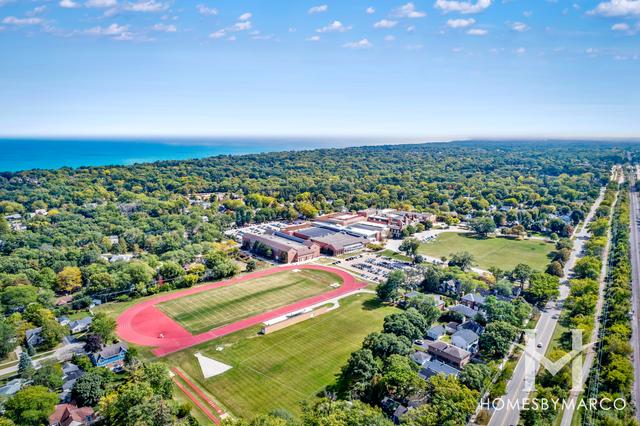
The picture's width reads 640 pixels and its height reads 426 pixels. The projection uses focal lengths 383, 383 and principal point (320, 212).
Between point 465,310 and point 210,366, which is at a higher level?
point 465,310

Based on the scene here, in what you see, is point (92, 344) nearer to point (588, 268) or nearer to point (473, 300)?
point (473, 300)

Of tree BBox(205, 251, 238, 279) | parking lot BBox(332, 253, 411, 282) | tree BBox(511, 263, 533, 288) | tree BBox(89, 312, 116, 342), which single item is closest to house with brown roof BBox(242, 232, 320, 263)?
parking lot BBox(332, 253, 411, 282)

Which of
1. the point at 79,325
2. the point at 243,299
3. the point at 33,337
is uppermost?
the point at 33,337

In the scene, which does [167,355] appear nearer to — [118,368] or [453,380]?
[118,368]

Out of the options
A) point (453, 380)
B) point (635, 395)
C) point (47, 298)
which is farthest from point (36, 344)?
point (635, 395)

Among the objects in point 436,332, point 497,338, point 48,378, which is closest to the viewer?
point 48,378

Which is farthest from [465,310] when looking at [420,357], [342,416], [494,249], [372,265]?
[494,249]

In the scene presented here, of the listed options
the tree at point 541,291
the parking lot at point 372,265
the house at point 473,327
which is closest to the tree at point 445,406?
the house at point 473,327
